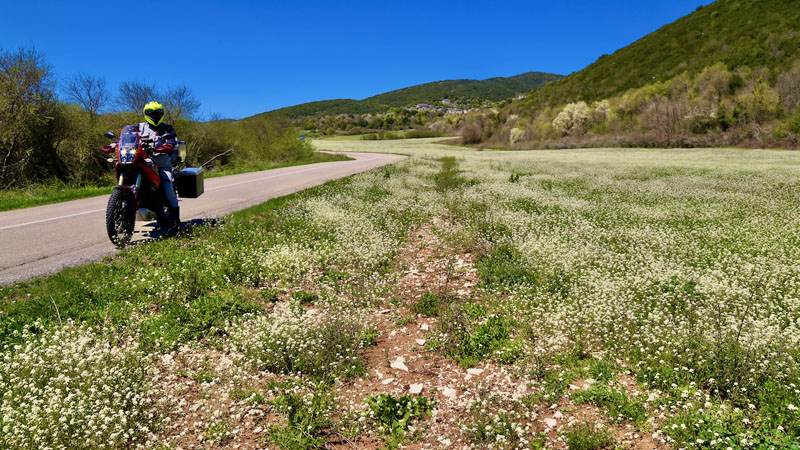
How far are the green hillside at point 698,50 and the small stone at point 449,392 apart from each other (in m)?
77.1

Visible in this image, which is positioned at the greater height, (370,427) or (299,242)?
(299,242)

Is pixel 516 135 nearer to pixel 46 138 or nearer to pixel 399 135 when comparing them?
pixel 399 135

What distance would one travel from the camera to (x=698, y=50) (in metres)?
74.8

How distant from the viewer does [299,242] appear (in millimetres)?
10109

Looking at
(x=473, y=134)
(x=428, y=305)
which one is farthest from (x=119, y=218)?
(x=473, y=134)

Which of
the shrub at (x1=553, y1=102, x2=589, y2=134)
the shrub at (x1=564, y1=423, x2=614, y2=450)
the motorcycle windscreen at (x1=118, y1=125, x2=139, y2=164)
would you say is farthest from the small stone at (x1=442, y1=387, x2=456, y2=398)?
the shrub at (x1=553, y1=102, x2=589, y2=134)

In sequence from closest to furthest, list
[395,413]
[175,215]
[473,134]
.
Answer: [395,413] < [175,215] < [473,134]

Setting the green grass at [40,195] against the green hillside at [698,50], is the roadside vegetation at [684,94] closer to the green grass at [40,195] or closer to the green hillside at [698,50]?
the green hillside at [698,50]

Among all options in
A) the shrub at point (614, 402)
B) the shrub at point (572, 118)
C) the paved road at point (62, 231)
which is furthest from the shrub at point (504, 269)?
the shrub at point (572, 118)

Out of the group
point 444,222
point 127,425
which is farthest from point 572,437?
point 444,222

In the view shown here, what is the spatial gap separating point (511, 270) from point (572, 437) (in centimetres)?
466

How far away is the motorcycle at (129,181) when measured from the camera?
8.18m

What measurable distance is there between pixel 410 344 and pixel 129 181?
7026 mm

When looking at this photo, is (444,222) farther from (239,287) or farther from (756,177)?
(756,177)
